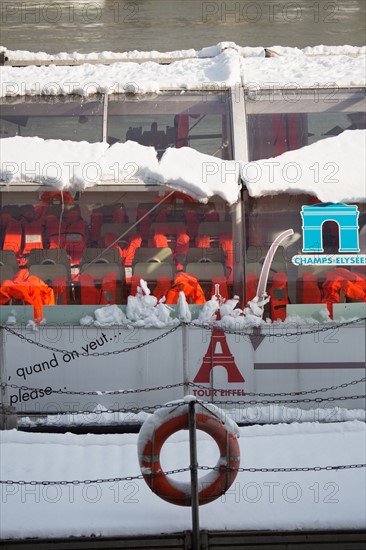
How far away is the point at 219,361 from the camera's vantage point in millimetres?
8664

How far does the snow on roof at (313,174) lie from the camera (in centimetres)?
881

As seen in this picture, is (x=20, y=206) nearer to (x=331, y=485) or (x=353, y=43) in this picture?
(x=331, y=485)

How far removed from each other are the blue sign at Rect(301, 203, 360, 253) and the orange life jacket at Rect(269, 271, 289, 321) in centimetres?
40

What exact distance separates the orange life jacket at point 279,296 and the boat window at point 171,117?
173 cm

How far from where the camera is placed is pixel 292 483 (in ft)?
22.7

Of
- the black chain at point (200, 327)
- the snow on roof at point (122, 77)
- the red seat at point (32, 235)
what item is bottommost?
the black chain at point (200, 327)

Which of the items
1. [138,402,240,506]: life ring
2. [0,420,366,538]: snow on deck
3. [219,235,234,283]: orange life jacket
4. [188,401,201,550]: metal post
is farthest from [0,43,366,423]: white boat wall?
[188,401,201,550]: metal post

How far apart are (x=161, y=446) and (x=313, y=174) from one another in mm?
4016

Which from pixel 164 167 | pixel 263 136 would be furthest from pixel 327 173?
pixel 164 167

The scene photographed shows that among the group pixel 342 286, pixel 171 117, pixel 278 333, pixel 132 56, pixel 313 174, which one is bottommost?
pixel 278 333

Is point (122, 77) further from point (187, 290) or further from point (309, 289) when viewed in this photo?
point (309, 289)

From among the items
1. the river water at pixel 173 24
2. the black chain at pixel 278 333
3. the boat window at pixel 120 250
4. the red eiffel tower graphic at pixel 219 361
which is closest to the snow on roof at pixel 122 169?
the boat window at pixel 120 250

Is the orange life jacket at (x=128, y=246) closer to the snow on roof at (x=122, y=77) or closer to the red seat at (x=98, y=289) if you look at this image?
the red seat at (x=98, y=289)

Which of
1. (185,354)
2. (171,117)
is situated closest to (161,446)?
(185,354)
